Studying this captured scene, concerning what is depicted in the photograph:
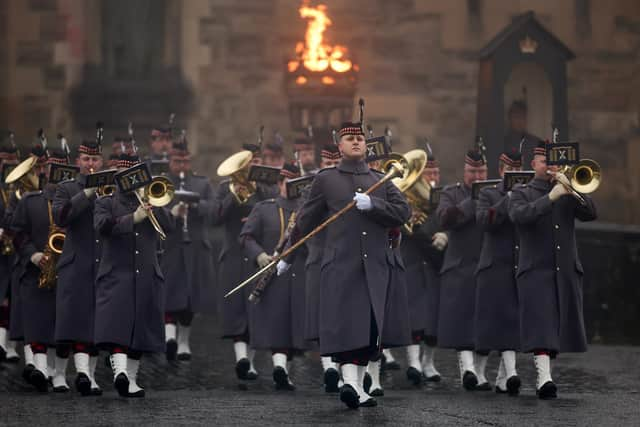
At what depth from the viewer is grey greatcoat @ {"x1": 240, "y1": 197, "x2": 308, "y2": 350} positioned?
49.8 ft

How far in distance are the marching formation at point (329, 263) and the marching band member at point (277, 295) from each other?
1 centimetres

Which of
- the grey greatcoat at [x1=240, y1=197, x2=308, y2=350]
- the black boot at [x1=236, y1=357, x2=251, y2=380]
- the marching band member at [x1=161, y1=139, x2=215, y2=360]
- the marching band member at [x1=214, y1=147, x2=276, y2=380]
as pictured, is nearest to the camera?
the grey greatcoat at [x1=240, y1=197, x2=308, y2=350]

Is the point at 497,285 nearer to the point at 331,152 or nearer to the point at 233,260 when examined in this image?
the point at 331,152

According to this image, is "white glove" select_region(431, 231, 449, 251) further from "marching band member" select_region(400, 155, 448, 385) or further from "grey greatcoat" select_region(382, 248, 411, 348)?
"grey greatcoat" select_region(382, 248, 411, 348)

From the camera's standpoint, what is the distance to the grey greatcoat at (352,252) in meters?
12.7

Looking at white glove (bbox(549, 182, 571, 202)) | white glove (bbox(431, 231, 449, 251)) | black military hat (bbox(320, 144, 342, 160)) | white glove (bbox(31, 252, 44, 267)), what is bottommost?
white glove (bbox(31, 252, 44, 267))

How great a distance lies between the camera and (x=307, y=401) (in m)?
13.3

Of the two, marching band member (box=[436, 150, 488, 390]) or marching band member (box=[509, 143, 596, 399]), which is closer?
marching band member (box=[509, 143, 596, 399])

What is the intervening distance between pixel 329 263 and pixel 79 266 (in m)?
2.20

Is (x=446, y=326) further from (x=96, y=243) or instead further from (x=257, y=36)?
(x=257, y=36)

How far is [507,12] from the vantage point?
84.7 feet

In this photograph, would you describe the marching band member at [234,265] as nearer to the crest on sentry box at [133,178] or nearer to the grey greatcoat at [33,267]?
the grey greatcoat at [33,267]

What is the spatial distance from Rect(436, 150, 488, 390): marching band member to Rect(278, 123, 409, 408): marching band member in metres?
2.15

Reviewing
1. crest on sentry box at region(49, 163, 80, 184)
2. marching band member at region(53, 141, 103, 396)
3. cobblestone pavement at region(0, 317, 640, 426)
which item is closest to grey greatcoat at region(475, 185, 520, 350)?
cobblestone pavement at region(0, 317, 640, 426)
